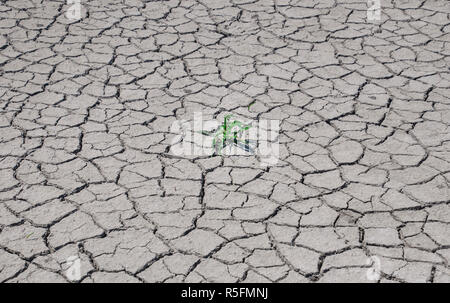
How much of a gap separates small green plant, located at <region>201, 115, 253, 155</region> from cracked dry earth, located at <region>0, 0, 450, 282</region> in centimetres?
14

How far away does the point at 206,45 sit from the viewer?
545cm

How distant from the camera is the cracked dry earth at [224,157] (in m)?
3.28

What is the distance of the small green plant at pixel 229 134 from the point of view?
415 cm

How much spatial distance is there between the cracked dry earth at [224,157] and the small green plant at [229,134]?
14 centimetres

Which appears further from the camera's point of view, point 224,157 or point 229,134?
point 229,134

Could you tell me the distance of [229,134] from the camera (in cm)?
426

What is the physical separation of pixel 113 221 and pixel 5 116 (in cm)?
151

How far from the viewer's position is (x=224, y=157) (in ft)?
13.3

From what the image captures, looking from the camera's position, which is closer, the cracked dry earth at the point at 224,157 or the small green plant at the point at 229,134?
the cracked dry earth at the point at 224,157

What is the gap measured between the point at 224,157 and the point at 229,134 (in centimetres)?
27

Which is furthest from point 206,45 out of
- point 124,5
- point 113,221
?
point 113,221

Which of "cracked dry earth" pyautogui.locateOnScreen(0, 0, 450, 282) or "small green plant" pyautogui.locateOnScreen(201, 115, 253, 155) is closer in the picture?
"cracked dry earth" pyautogui.locateOnScreen(0, 0, 450, 282)

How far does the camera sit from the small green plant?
415 cm
